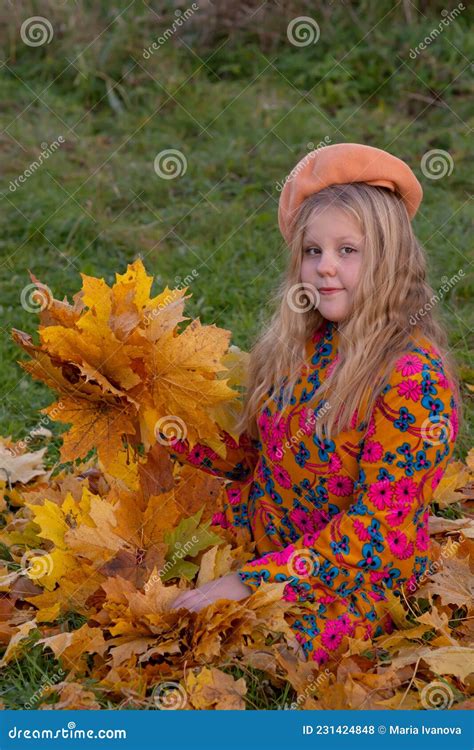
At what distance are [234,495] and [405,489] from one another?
1.90ft

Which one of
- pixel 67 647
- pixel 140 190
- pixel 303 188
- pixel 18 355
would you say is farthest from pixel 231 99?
pixel 67 647

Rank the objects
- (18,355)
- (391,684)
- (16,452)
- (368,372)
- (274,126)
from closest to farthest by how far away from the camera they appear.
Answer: (391,684)
(368,372)
(16,452)
(18,355)
(274,126)

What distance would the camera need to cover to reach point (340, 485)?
2.37 meters

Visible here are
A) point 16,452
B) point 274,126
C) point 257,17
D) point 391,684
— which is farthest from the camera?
point 257,17

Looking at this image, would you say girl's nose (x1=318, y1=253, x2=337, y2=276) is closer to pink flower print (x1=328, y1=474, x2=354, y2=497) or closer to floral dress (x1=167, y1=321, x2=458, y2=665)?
floral dress (x1=167, y1=321, x2=458, y2=665)

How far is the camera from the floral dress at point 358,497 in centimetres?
224

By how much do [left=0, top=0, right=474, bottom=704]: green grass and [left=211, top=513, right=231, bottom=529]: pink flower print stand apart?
138cm

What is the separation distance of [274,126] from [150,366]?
3.47 m

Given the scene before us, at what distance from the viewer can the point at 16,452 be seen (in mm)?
3324

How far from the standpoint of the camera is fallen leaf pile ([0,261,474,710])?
2.15 metres

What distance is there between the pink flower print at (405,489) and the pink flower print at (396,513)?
0.5 inches

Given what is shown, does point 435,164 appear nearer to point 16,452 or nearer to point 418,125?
point 418,125

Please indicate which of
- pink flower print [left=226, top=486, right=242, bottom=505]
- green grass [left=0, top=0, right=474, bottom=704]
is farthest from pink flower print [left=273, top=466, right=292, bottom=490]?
green grass [left=0, top=0, right=474, bottom=704]

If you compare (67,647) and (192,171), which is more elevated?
(192,171)
